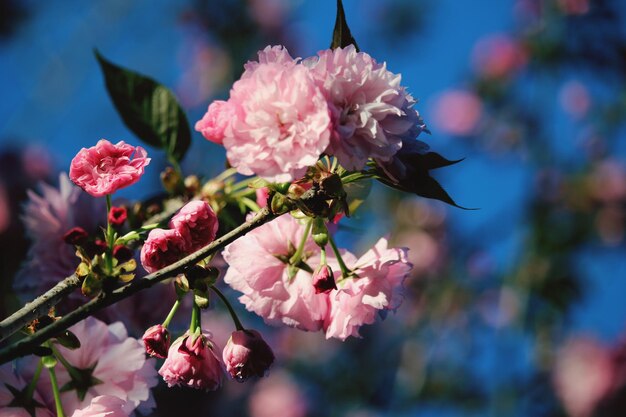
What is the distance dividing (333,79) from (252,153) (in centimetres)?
9

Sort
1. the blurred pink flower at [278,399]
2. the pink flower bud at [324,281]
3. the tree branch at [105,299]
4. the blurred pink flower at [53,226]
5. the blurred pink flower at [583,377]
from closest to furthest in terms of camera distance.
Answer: the tree branch at [105,299]
the pink flower bud at [324,281]
the blurred pink flower at [53,226]
the blurred pink flower at [583,377]
the blurred pink flower at [278,399]

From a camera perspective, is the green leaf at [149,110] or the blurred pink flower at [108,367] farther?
the green leaf at [149,110]

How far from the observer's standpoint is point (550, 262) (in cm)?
264

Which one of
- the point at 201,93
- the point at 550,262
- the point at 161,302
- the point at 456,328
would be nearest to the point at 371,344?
the point at 456,328

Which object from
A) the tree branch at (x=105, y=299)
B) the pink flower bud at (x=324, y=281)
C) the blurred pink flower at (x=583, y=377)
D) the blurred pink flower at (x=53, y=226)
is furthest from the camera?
the blurred pink flower at (x=583, y=377)

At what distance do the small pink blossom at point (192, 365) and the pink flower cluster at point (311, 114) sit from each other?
176 mm

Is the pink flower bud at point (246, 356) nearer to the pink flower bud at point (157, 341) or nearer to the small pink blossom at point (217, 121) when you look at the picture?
the pink flower bud at point (157, 341)

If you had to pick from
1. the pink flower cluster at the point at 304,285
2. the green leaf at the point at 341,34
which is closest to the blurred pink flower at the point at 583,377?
the pink flower cluster at the point at 304,285

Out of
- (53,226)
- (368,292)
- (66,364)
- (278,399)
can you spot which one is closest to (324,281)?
(368,292)

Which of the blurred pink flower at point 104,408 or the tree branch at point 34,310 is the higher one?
the tree branch at point 34,310

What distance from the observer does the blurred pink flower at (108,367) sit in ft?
2.24

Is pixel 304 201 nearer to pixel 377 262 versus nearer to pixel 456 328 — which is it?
pixel 377 262

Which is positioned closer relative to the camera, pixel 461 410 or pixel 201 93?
pixel 461 410

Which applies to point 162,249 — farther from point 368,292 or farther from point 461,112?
point 461,112
